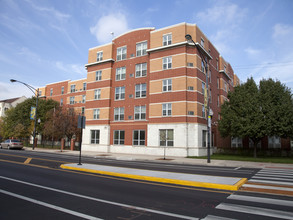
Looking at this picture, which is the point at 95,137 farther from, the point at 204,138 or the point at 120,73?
the point at 204,138

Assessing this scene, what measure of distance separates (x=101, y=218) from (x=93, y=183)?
402 cm

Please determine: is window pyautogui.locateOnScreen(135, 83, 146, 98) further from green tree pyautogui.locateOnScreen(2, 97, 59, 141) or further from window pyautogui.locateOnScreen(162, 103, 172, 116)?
green tree pyautogui.locateOnScreen(2, 97, 59, 141)

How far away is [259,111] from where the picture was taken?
23.9m

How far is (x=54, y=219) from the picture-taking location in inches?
181

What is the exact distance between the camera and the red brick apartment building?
86.9 feet

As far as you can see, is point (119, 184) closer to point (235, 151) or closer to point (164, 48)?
point (164, 48)

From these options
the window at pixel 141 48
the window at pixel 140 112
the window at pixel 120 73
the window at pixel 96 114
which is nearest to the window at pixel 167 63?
the window at pixel 141 48

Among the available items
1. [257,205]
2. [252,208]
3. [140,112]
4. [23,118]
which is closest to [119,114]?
[140,112]

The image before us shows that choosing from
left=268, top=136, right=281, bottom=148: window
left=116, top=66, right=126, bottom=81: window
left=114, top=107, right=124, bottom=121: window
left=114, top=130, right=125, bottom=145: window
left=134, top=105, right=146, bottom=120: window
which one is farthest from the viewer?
left=268, top=136, right=281, bottom=148: window

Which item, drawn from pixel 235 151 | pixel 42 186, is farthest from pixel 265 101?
pixel 42 186

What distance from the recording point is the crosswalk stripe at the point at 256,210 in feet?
16.3

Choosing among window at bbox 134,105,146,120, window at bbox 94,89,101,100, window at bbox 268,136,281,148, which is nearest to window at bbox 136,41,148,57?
window at bbox 134,105,146,120

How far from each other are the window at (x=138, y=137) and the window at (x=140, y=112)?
76.4 inches

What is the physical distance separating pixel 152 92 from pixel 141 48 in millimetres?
7297
